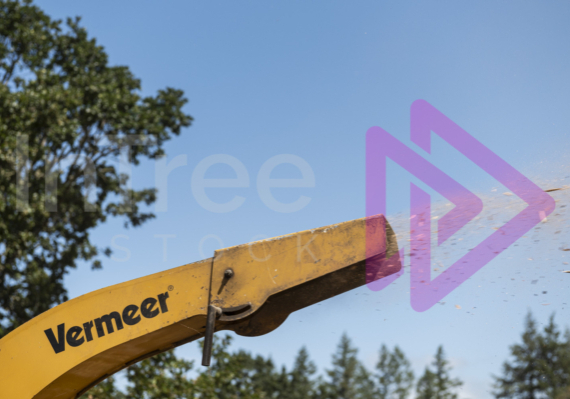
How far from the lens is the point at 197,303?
2.78 m

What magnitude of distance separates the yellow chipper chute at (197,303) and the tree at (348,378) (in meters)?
48.5

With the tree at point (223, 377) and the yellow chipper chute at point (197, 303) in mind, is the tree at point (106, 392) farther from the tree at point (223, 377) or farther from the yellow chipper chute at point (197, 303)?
the yellow chipper chute at point (197, 303)

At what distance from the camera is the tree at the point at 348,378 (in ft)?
164

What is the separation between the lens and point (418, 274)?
3336mm

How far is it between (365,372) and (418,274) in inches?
2103

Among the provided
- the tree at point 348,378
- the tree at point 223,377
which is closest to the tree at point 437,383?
the tree at point 348,378

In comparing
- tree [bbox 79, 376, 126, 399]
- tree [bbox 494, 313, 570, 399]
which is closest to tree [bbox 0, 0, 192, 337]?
tree [bbox 79, 376, 126, 399]

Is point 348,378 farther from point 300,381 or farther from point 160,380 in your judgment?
point 160,380

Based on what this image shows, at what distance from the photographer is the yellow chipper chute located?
2717 millimetres

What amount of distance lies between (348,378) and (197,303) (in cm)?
5209

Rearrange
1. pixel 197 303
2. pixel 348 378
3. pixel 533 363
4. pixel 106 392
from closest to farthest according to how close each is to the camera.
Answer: pixel 197 303
pixel 106 392
pixel 533 363
pixel 348 378

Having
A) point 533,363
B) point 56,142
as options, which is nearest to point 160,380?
point 56,142

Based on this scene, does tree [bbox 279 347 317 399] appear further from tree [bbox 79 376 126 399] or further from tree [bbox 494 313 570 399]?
tree [bbox 79 376 126 399]

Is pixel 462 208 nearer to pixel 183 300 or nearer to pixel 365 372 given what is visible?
pixel 183 300
